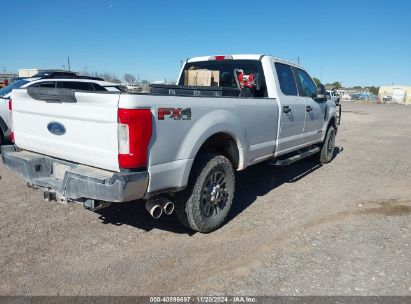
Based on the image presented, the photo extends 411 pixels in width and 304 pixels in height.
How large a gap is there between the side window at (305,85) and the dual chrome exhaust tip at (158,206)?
370 centimetres

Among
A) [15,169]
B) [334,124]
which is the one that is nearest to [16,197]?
[15,169]

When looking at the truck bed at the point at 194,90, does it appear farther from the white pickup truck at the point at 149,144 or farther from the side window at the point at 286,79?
the side window at the point at 286,79

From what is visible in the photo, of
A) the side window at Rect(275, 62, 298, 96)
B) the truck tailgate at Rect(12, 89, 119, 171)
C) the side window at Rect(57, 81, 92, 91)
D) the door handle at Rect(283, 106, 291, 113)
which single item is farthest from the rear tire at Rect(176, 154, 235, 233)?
the side window at Rect(57, 81, 92, 91)

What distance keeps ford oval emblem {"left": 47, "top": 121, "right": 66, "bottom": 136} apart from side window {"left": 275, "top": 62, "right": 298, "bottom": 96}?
3.37 m

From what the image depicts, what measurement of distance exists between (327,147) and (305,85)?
2140 millimetres

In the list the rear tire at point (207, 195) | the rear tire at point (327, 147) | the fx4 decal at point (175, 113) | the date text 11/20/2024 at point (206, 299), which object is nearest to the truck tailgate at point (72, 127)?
the fx4 decal at point (175, 113)

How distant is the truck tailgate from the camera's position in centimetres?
301

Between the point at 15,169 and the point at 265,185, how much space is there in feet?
12.9

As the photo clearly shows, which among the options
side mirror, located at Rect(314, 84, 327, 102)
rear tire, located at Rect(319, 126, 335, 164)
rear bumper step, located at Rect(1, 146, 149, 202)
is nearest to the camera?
rear bumper step, located at Rect(1, 146, 149, 202)

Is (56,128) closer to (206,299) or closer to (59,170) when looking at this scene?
(59,170)

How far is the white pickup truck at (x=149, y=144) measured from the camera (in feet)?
9.81

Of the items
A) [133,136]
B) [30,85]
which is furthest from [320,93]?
[30,85]

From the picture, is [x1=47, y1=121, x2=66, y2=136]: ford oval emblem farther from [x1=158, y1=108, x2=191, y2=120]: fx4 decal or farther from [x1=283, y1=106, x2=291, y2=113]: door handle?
[x1=283, y1=106, x2=291, y2=113]: door handle

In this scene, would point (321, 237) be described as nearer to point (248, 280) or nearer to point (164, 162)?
point (248, 280)
